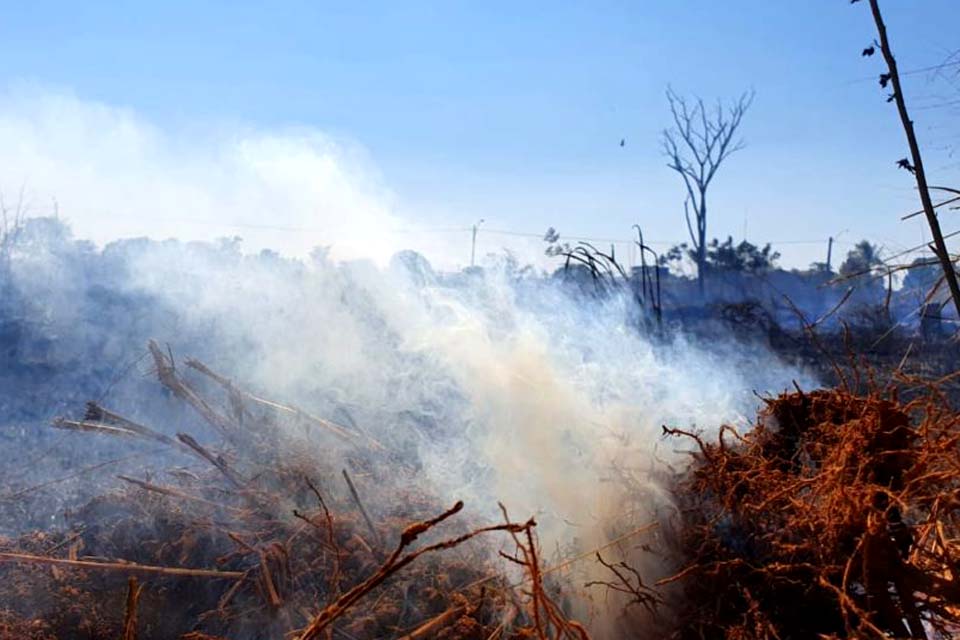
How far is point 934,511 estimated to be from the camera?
317 centimetres

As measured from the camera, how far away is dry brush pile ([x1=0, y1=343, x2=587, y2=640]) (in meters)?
4.28

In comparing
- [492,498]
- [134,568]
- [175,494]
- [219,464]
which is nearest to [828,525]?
[492,498]

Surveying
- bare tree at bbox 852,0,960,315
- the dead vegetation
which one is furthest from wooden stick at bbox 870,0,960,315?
the dead vegetation

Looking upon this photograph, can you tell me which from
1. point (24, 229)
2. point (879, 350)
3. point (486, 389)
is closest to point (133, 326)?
point (24, 229)

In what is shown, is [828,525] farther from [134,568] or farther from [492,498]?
[134,568]

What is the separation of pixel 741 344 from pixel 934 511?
Answer: 16178 millimetres

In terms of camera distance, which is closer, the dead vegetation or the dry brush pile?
the dead vegetation

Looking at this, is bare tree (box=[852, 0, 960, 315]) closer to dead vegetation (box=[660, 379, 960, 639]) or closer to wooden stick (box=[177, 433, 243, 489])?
dead vegetation (box=[660, 379, 960, 639])

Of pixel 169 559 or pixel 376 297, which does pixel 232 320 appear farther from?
pixel 169 559

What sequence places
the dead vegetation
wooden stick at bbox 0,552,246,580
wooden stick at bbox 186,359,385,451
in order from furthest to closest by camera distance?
wooden stick at bbox 186,359,385,451, wooden stick at bbox 0,552,246,580, the dead vegetation

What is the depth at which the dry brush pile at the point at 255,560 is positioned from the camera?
4.28 metres

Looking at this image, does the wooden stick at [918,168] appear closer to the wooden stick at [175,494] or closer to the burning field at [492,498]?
the burning field at [492,498]

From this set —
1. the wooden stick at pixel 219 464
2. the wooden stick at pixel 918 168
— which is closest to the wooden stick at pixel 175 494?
the wooden stick at pixel 219 464

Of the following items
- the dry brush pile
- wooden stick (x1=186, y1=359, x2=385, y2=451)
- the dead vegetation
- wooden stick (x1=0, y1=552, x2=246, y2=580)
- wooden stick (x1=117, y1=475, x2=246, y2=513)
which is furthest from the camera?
wooden stick (x1=186, y1=359, x2=385, y2=451)
